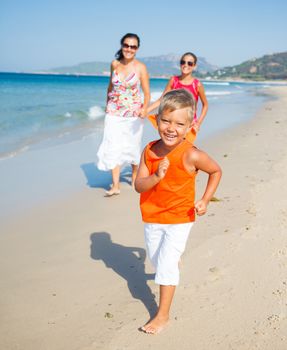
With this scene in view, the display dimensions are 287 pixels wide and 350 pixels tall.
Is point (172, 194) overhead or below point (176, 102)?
below

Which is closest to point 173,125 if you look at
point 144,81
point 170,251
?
point 170,251

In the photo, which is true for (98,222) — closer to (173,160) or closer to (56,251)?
(56,251)

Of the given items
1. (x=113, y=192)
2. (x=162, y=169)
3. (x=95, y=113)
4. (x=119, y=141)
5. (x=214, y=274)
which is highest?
(x=162, y=169)

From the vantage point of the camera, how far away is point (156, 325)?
257 cm

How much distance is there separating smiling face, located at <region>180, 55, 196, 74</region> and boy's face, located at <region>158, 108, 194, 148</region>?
2992mm

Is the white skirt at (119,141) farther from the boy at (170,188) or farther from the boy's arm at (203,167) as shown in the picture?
the boy's arm at (203,167)

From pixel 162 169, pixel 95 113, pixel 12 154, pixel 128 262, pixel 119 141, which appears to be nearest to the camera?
pixel 162 169

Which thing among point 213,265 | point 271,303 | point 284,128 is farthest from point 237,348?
point 284,128

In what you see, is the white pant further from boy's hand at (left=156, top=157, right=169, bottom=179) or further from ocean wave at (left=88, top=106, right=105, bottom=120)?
ocean wave at (left=88, top=106, right=105, bottom=120)

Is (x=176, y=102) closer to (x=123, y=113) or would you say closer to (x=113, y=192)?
(x=113, y=192)

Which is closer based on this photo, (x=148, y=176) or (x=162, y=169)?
(x=162, y=169)

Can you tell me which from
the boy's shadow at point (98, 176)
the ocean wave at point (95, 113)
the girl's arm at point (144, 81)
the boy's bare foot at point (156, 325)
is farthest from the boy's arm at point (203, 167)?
the ocean wave at point (95, 113)

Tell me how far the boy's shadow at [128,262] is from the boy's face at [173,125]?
3.82 feet

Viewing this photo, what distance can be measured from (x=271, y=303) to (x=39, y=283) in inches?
66.2
